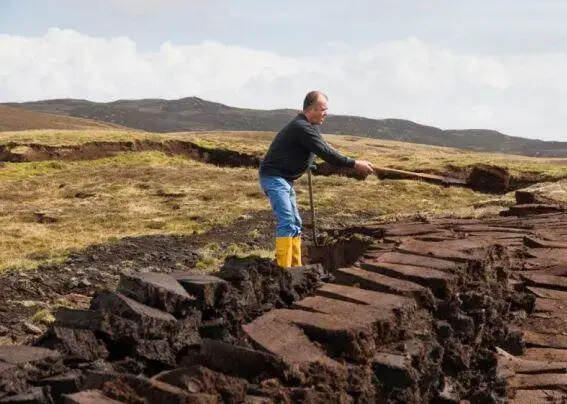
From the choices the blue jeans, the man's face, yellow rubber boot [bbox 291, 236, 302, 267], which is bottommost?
yellow rubber boot [bbox 291, 236, 302, 267]

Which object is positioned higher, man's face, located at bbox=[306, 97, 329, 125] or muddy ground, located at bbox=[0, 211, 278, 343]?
man's face, located at bbox=[306, 97, 329, 125]

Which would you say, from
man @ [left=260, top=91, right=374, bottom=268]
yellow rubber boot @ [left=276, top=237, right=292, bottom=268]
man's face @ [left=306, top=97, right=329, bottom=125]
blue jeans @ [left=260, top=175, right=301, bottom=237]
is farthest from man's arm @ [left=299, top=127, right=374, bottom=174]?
yellow rubber boot @ [left=276, top=237, right=292, bottom=268]

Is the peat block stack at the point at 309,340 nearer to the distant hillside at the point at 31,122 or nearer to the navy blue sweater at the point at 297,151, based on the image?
→ the navy blue sweater at the point at 297,151

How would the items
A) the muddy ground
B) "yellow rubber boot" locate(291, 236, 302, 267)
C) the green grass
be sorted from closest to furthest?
1. "yellow rubber boot" locate(291, 236, 302, 267)
2. the muddy ground
3. the green grass

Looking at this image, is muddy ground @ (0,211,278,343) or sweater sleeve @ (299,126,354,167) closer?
sweater sleeve @ (299,126,354,167)

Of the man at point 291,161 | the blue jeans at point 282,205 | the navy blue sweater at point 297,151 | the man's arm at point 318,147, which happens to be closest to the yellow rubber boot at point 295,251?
the man at point 291,161

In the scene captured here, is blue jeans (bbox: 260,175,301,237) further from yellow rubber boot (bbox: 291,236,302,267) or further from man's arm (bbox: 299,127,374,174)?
man's arm (bbox: 299,127,374,174)

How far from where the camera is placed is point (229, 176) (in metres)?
26.0

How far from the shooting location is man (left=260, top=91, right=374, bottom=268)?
7.26 metres

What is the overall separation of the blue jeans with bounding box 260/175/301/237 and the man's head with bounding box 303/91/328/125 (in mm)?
739

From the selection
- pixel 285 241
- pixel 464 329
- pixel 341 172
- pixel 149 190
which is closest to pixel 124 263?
pixel 285 241

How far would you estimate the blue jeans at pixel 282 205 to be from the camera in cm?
744

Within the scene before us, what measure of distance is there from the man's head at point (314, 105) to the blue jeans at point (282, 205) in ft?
2.43

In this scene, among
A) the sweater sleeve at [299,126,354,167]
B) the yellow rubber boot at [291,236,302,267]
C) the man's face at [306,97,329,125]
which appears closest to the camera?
the sweater sleeve at [299,126,354,167]
